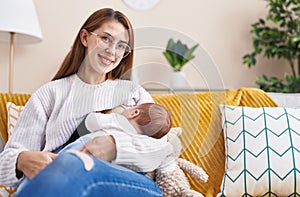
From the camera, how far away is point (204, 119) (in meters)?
1.86

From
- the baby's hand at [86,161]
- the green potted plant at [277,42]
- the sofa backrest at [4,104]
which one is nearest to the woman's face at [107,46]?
the baby's hand at [86,161]

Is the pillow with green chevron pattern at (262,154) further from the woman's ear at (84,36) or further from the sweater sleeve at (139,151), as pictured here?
the woman's ear at (84,36)

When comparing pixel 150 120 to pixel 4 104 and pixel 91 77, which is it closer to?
pixel 91 77

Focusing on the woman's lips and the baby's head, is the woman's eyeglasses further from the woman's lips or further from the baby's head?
the baby's head

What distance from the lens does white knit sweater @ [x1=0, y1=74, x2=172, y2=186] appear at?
4.27ft

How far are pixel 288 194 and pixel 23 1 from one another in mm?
1529

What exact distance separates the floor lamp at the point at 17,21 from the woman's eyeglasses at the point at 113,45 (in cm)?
108

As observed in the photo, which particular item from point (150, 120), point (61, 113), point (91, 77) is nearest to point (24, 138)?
point (61, 113)

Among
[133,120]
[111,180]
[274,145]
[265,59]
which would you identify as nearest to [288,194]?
[274,145]

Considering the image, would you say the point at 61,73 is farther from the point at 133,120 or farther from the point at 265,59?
the point at 265,59

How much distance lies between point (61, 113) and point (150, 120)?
0.95ft

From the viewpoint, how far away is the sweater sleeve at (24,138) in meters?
1.29

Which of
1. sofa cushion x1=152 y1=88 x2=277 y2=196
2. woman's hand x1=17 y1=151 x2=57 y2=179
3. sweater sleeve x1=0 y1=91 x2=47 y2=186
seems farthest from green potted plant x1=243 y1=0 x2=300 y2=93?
woman's hand x1=17 y1=151 x2=57 y2=179

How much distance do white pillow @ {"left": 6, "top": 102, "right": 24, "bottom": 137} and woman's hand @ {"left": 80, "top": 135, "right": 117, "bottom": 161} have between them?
0.57 meters
